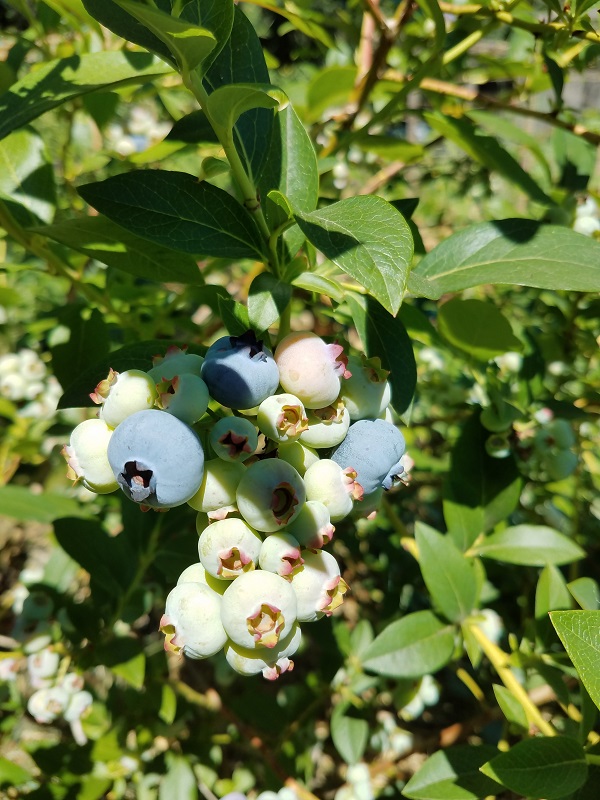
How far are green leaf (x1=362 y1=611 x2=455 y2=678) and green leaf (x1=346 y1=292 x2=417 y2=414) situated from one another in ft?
1.64

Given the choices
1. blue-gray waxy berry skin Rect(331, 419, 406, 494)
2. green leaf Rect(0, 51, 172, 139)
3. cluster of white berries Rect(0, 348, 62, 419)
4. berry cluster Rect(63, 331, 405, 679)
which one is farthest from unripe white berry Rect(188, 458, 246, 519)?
cluster of white berries Rect(0, 348, 62, 419)

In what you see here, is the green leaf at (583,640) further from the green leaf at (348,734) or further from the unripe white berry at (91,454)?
the green leaf at (348,734)

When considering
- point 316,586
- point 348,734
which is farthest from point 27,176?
point 348,734

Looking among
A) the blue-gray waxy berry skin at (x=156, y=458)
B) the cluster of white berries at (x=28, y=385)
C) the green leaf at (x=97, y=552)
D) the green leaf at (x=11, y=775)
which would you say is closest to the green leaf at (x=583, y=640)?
the blue-gray waxy berry skin at (x=156, y=458)

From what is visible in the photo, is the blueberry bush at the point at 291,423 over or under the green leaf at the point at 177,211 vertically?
under

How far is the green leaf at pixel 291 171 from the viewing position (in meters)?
0.75

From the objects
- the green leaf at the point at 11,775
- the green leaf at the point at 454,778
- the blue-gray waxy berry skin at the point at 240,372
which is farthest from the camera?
the green leaf at the point at 11,775

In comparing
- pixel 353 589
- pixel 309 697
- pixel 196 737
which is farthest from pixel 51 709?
pixel 353 589

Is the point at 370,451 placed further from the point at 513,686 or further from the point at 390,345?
the point at 513,686

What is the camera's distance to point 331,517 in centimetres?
67

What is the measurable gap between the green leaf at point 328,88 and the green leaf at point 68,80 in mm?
523

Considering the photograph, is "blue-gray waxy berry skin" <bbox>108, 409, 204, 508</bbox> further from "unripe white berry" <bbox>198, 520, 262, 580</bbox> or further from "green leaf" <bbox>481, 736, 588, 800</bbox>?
"green leaf" <bbox>481, 736, 588, 800</bbox>

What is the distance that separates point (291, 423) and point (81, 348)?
0.67 m

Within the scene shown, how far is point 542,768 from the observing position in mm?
804
